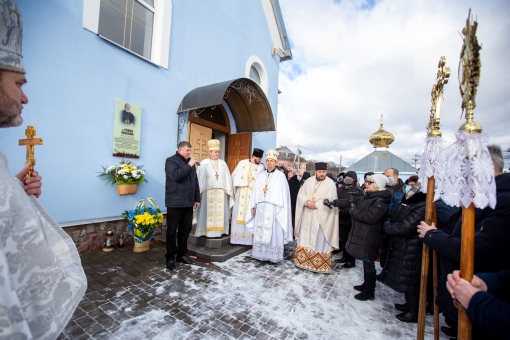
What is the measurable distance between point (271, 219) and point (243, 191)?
111 cm

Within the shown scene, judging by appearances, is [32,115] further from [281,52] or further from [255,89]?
[281,52]

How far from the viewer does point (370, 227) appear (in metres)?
3.41

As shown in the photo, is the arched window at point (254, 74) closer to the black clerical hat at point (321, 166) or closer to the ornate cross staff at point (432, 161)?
the black clerical hat at point (321, 166)

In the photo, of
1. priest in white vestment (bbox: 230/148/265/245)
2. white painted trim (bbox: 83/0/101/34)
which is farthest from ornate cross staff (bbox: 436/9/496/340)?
white painted trim (bbox: 83/0/101/34)

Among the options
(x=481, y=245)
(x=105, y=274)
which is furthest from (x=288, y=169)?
(x=481, y=245)

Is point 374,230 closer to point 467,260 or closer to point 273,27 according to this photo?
point 467,260

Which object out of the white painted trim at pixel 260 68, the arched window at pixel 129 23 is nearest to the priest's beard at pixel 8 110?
the arched window at pixel 129 23

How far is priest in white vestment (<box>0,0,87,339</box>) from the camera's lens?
2.50 ft

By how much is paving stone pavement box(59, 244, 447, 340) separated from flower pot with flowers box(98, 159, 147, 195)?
130cm

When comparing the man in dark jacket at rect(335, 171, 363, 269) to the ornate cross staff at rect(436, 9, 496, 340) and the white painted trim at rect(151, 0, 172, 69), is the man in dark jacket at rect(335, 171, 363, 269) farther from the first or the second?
the white painted trim at rect(151, 0, 172, 69)

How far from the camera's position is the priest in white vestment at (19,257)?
30.0 inches

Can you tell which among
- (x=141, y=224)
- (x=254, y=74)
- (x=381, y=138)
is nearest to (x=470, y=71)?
(x=141, y=224)

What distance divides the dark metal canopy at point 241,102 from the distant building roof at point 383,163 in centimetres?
2128

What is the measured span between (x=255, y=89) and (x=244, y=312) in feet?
17.9
